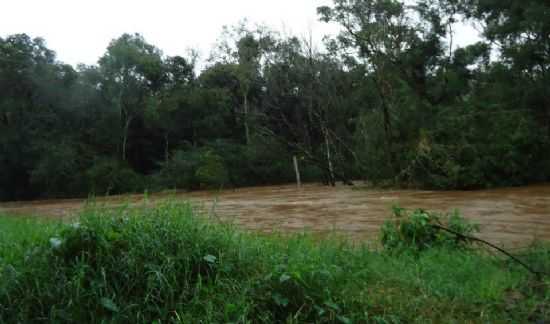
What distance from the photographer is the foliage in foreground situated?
2.84 metres

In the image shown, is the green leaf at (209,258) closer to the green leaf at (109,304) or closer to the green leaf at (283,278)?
the green leaf at (283,278)

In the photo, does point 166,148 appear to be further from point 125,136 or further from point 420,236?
point 420,236

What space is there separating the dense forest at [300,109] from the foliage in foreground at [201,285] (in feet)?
39.3

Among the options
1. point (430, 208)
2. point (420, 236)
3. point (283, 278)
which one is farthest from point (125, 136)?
point (283, 278)

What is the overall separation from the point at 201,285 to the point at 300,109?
21.1m

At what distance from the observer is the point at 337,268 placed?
3.32m

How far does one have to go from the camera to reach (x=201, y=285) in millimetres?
3006

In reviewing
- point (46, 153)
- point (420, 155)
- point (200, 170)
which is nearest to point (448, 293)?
point (420, 155)

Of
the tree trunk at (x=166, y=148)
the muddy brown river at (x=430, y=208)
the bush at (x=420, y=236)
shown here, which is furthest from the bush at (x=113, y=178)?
the bush at (x=420, y=236)

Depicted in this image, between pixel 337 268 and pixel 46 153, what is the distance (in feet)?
83.4

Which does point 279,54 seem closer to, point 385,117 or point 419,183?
point 385,117

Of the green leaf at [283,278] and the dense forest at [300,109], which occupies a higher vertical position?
the dense forest at [300,109]

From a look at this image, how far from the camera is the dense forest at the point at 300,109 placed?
15.7 m

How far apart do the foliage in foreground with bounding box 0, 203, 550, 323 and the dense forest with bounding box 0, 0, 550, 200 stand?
11987 mm
